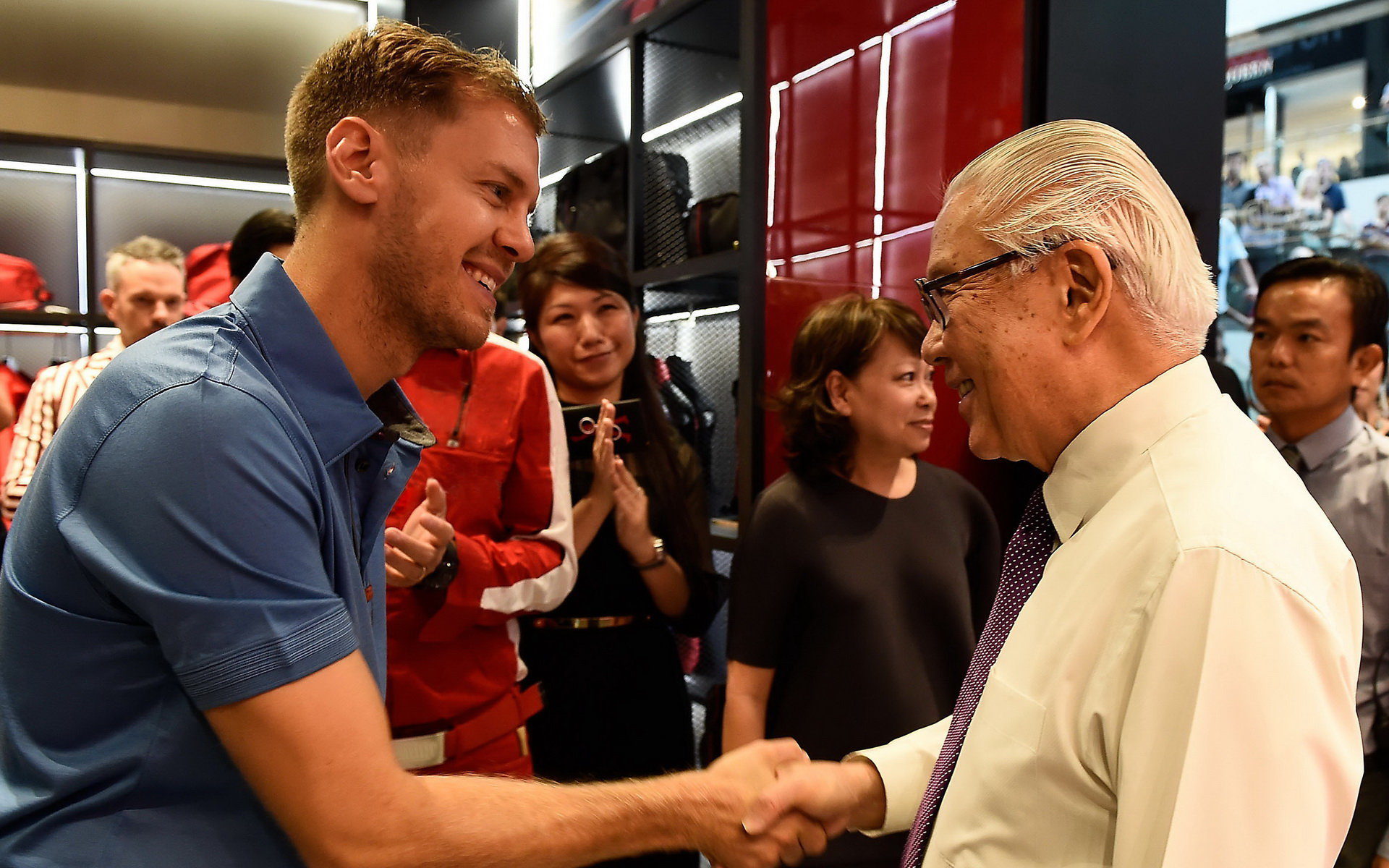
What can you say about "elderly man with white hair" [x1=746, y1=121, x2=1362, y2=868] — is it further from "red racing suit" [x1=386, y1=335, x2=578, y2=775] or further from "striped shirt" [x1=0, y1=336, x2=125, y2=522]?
"striped shirt" [x1=0, y1=336, x2=125, y2=522]

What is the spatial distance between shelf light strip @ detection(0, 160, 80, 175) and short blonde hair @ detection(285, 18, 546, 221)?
457 centimetres

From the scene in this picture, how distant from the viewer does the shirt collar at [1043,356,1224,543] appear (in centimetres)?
108

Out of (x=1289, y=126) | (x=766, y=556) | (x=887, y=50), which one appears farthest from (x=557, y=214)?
(x=1289, y=126)

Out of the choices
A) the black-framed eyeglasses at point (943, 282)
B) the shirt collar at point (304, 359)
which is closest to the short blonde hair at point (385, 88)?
the shirt collar at point (304, 359)

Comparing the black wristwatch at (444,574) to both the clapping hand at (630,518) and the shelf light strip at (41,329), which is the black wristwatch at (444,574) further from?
the shelf light strip at (41,329)

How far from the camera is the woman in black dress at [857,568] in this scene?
2.07 metres

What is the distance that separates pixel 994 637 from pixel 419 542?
3.34 ft

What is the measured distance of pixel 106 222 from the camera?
501 cm

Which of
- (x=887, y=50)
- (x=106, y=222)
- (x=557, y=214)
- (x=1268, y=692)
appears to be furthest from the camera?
(x=106, y=222)

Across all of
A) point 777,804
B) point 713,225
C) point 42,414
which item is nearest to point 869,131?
point 713,225

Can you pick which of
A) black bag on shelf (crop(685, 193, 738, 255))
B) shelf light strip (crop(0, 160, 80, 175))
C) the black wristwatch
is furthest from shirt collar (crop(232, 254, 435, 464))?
shelf light strip (crop(0, 160, 80, 175))

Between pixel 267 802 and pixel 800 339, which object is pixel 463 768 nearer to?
pixel 267 802

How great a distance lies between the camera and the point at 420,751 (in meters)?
1.82

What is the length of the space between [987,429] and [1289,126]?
20.0ft
